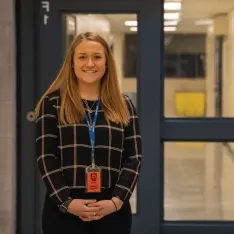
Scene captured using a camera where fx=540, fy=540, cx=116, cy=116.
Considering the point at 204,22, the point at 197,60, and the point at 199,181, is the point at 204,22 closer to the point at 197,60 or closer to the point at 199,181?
the point at 197,60

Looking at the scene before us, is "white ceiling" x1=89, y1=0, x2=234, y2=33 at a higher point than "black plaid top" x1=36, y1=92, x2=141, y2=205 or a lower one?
higher

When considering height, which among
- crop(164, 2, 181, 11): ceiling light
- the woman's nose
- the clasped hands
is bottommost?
the clasped hands

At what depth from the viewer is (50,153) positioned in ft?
7.25

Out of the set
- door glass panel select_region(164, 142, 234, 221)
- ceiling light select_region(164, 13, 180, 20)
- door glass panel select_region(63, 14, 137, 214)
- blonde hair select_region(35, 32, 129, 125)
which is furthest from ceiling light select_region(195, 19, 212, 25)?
blonde hair select_region(35, 32, 129, 125)

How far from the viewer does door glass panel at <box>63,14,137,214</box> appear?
3.94 meters

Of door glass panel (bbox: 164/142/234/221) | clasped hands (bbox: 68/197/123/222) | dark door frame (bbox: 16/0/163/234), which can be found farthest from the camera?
door glass panel (bbox: 164/142/234/221)

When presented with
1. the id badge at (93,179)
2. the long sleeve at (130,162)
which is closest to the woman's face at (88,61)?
the long sleeve at (130,162)

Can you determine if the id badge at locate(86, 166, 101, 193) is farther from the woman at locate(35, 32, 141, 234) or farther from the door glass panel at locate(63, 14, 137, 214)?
the door glass panel at locate(63, 14, 137, 214)

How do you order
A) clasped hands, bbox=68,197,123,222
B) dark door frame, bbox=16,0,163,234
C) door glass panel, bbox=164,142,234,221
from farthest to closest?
door glass panel, bbox=164,142,234,221, dark door frame, bbox=16,0,163,234, clasped hands, bbox=68,197,123,222

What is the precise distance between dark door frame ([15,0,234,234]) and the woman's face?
1.69 m

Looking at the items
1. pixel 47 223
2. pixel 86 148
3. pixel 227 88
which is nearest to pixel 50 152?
pixel 86 148

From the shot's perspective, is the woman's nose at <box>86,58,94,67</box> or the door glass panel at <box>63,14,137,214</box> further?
the door glass panel at <box>63,14,137,214</box>

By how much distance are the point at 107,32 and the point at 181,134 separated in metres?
0.93

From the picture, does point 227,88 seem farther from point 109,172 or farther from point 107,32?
point 109,172
